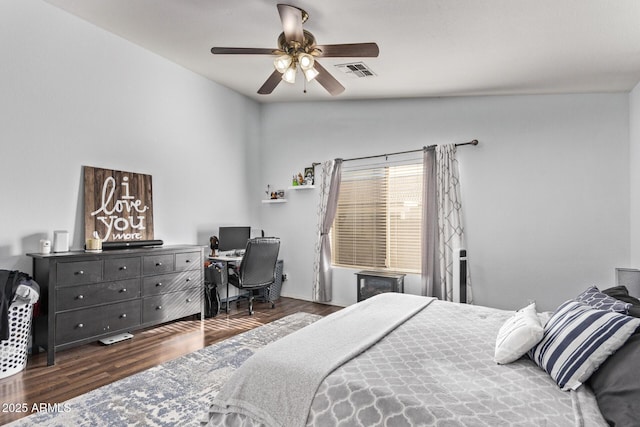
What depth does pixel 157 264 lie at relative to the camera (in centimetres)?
378

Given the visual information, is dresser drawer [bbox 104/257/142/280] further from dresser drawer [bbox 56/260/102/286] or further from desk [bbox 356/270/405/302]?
desk [bbox 356/270/405/302]

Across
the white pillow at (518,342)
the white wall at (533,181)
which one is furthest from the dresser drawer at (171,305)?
the white pillow at (518,342)

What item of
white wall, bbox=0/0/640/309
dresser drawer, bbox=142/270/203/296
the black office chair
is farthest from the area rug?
white wall, bbox=0/0/640/309

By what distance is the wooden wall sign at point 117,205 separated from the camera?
142 inches

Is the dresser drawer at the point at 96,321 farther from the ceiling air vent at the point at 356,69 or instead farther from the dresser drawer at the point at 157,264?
the ceiling air vent at the point at 356,69

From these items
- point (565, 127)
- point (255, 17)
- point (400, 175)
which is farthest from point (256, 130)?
point (565, 127)

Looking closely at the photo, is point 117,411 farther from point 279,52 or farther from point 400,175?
point 400,175

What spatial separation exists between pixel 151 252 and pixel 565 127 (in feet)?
15.0

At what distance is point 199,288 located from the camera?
14.0 ft

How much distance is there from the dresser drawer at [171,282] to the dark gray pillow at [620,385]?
3683 millimetres

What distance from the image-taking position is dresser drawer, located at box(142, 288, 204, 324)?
12.1ft

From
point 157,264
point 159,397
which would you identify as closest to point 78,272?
point 157,264

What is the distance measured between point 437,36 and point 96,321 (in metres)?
3.87

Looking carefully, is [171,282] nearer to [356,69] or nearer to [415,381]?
[356,69]
